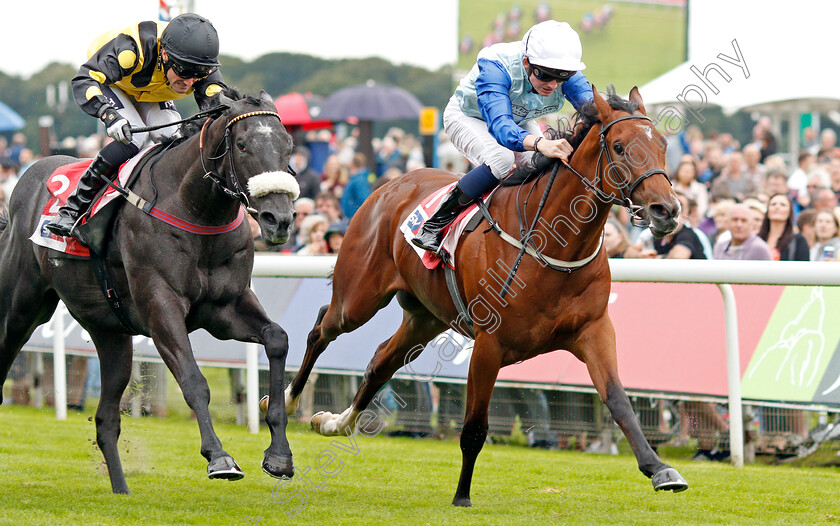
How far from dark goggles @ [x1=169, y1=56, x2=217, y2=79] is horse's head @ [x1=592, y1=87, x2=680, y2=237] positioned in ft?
6.18

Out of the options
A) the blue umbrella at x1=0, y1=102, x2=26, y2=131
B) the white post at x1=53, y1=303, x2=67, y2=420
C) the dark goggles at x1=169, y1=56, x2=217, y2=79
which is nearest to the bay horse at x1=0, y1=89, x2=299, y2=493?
the dark goggles at x1=169, y1=56, x2=217, y2=79

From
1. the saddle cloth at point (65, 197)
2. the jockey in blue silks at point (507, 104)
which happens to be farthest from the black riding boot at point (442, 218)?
the saddle cloth at point (65, 197)

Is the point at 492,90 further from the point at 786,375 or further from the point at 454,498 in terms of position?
the point at 786,375

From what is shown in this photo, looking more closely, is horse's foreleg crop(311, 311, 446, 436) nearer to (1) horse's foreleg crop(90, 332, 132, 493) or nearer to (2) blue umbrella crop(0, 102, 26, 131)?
(1) horse's foreleg crop(90, 332, 132, 493)

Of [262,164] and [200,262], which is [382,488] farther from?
[262,164]

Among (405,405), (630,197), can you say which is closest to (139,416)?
(405,405)

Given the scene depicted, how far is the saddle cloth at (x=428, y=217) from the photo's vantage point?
5504 millimetres

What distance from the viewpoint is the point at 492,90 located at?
207 inches

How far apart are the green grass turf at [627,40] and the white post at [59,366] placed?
9.53m

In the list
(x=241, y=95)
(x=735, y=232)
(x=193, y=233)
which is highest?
(x=241, y=95)

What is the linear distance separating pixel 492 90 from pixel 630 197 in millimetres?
1046

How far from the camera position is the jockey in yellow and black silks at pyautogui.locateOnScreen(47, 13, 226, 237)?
522cm

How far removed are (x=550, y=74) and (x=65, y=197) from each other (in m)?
2.56

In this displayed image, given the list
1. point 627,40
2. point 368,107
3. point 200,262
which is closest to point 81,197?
point 200,262
